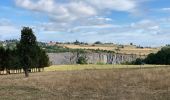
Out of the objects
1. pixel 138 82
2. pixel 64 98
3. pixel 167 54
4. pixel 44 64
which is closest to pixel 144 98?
pixel 64 98

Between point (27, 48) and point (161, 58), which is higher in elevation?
point (27, 48)

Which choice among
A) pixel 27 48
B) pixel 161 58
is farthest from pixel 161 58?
pixel 27 48

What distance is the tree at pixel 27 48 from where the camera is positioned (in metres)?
71.2

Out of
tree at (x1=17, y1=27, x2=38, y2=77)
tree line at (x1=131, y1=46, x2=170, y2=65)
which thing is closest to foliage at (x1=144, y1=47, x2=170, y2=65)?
tree line at (x1=131, y1=46, x2=170, y2=65)

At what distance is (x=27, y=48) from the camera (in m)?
73.0

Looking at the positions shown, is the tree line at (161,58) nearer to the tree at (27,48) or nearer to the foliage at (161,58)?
the foliage at (161,58)

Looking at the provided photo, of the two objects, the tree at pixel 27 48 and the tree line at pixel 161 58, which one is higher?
the tree at pixel 27 48

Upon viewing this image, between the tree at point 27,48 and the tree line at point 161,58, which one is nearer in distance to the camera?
the tree at point 27,48

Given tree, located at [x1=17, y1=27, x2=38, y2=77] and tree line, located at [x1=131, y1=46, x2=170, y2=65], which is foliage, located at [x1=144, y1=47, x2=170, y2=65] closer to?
tree line, located at [x1=131, y1=46, x2=170, y2=65]

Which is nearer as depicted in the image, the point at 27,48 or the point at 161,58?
the point at 27,48

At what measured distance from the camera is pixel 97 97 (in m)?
17.0

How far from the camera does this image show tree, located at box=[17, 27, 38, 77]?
234 feet

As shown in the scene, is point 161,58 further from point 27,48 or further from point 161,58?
point 27,48

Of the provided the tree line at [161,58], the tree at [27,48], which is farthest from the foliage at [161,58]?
the tree at [27,48]
